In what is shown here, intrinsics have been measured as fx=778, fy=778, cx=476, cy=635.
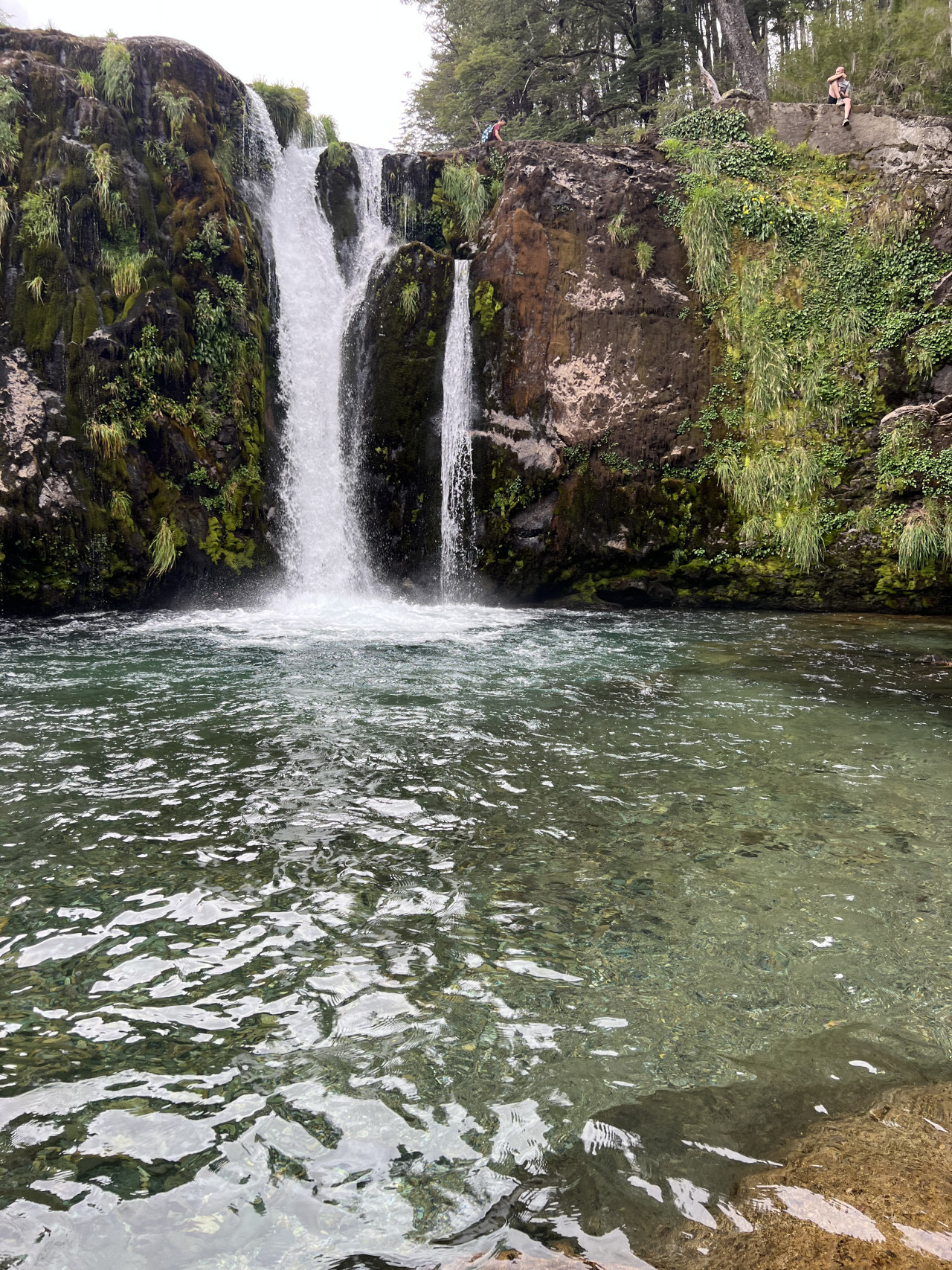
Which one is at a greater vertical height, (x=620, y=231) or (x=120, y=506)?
(x=620, y=231)

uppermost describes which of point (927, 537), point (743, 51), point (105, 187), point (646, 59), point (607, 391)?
point (646, 59)

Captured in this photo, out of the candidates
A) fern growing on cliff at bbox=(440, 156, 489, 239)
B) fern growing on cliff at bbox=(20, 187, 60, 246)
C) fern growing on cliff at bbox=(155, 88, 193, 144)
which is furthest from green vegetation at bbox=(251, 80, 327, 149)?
fern growing on cliff at bbox=(20, 187, 60, 246)

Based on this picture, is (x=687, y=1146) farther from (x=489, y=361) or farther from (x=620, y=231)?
(x=620, y=231)

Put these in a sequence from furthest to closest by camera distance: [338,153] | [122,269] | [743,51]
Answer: [743,51], [338,153], [122,269]

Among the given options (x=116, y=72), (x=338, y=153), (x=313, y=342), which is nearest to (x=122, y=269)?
(x=313, y=342)

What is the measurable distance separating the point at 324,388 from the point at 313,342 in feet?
2.93

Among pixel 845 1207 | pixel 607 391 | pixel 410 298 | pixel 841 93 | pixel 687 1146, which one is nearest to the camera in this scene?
pixel 845 1207

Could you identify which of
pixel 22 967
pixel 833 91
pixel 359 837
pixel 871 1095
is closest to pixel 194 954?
pixel 22 967

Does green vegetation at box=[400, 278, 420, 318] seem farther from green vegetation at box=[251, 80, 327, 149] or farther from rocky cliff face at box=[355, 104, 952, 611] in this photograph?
green vegetation at box=[251, 80, 327, 149]

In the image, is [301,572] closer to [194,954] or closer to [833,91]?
[194,954]

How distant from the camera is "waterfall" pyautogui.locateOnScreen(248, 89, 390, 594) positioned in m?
13.3

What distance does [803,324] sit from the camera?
1311 cm

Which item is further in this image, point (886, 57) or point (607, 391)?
point (886, 57)

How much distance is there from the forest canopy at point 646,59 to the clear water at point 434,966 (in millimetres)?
20198
